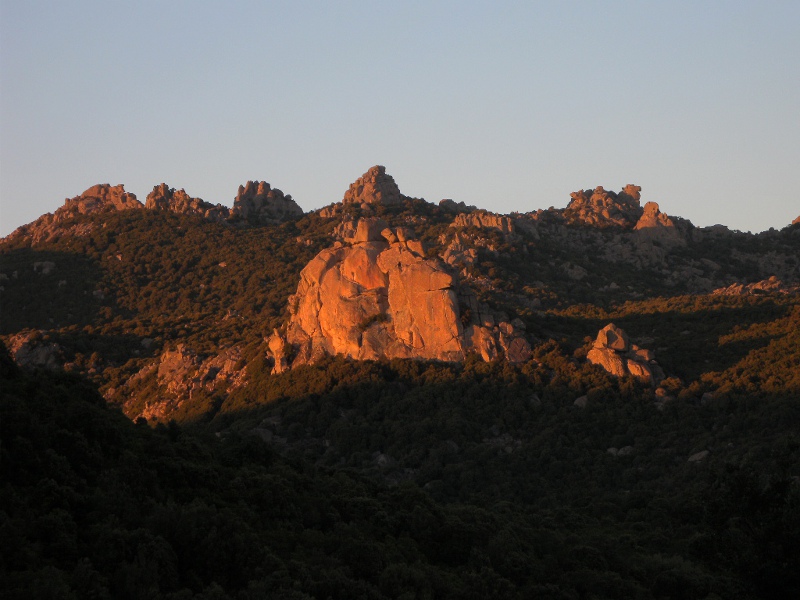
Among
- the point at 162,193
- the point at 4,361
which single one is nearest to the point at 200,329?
the point at 162,193

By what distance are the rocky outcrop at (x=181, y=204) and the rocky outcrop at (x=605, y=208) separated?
3672 cm

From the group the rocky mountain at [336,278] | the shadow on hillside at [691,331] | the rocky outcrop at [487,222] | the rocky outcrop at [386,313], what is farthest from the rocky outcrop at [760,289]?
the rocky outcrop at [386,313]

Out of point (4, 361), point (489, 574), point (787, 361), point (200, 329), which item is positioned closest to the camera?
point (489, 574)

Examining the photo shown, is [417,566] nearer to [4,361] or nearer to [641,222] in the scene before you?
[4,361]

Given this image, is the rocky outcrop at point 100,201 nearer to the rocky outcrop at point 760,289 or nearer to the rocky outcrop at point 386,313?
the rocky outcrop at point 386,313

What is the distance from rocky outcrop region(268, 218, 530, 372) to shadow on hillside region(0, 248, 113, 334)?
99.4 ft

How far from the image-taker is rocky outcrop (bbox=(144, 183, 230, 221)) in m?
134

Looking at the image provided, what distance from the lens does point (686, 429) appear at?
225ft

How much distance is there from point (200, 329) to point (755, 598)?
2640 inches

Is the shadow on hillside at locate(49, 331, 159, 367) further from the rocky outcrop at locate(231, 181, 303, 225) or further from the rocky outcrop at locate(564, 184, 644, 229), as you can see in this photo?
the rocky outcrop at locate(564, 184, 644, 229)

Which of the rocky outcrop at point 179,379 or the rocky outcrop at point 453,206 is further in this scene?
the rocky outcrop at point 453,206

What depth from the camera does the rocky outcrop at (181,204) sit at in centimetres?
13388

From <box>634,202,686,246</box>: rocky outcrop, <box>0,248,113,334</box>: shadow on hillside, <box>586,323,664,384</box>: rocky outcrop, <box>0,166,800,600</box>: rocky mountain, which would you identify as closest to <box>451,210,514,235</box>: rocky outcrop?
<box>0,166,800,600</box>: rocky mountain

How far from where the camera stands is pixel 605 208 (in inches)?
5340
